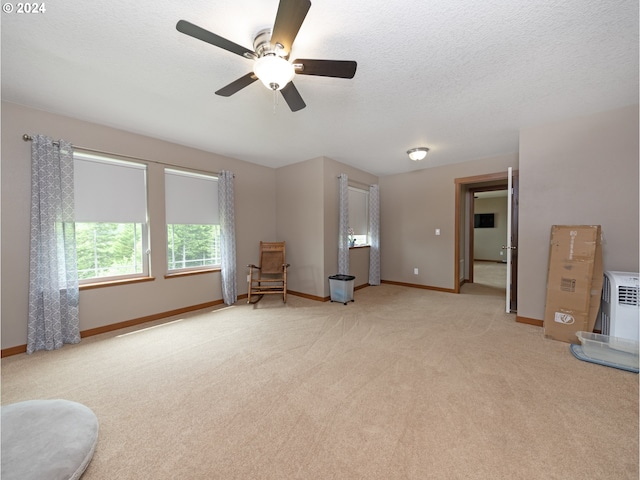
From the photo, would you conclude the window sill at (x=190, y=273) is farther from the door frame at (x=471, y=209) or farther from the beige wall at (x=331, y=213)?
the door frame at (x=471, y=209)

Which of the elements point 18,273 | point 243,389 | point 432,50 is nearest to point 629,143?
point 432,50

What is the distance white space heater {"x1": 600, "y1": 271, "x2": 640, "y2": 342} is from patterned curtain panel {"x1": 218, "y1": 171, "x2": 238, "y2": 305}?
4560mm

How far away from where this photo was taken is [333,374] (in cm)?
207

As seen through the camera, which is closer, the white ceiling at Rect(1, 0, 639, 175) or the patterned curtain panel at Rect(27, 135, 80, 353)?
the white ceiling at Rect(1, 0, 639, 175)

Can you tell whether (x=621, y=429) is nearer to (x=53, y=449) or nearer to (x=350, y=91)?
(x=350, y=91)

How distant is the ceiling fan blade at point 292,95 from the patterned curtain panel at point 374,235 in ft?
11.8

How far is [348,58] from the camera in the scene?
1839 millimetres

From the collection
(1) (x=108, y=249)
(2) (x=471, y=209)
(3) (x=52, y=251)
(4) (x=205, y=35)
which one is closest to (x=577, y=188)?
(2) (x=471, y=209)

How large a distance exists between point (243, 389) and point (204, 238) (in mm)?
2789

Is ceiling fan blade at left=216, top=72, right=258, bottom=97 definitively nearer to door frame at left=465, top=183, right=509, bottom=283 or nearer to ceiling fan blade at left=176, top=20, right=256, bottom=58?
ceiling fan blade at left=176, top=20, right=256, bottom=58

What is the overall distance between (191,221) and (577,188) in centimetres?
495

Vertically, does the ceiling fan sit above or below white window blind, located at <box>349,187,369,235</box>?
above

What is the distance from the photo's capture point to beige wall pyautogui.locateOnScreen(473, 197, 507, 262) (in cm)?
884

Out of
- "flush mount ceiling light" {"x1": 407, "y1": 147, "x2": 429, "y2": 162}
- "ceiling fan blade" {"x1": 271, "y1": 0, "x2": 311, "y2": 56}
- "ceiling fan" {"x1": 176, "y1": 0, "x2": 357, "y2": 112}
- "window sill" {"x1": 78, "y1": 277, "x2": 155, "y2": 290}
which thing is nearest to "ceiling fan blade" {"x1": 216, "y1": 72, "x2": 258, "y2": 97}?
"ceiling fan" {"x1": 176, "y1": 0, "x2": 357, "y2": 112}
